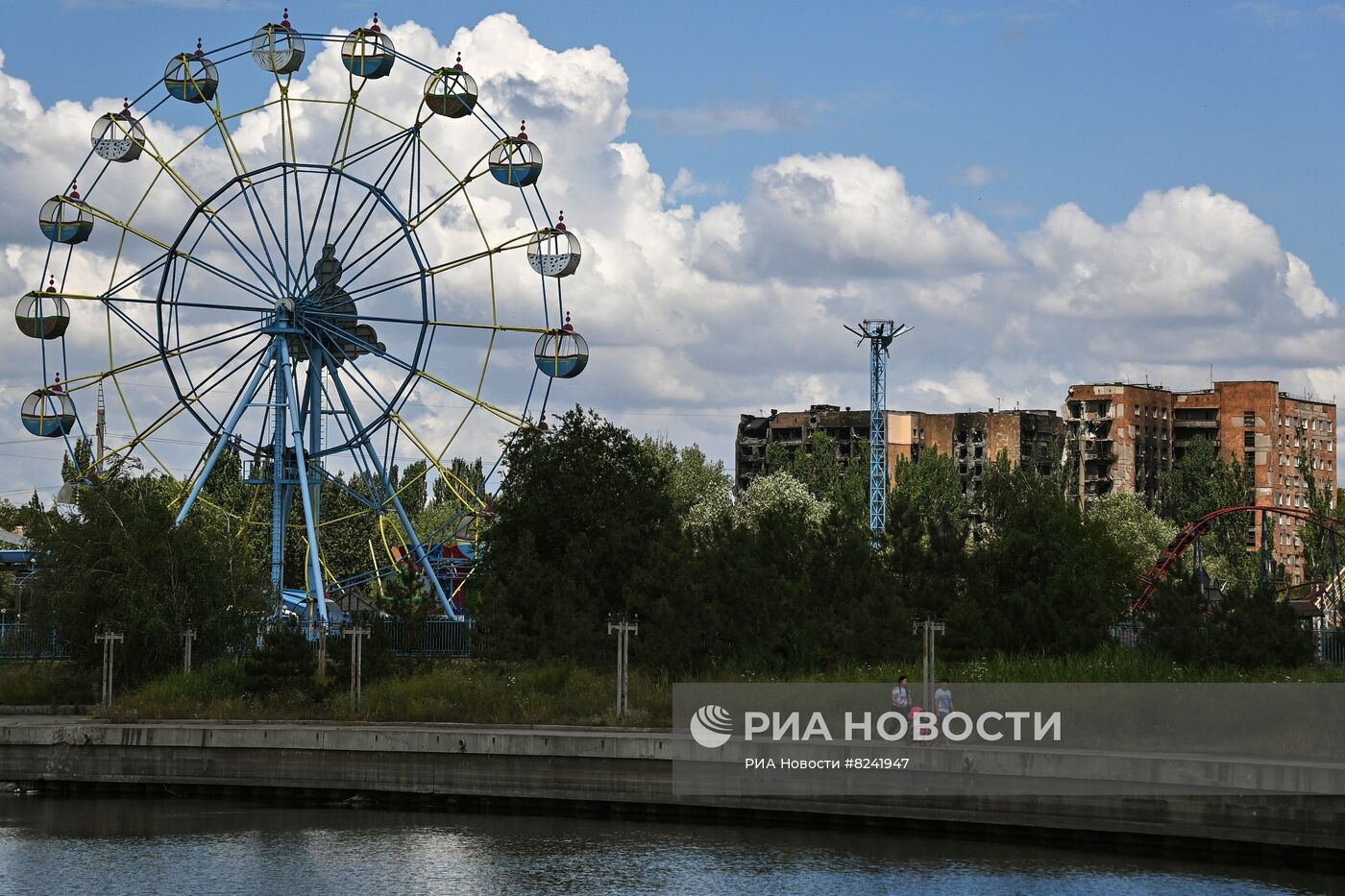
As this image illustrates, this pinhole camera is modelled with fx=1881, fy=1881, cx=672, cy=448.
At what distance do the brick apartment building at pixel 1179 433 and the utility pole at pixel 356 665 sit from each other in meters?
123

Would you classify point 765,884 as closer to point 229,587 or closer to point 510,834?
point 510,834

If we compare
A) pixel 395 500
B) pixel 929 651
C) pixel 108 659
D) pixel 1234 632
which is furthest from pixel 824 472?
pixel 929 651

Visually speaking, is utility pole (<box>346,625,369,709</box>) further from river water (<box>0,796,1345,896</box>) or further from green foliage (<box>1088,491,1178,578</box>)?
green foliage (<box>1088,491,1178,578</box>)

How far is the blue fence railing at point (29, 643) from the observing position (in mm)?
52969

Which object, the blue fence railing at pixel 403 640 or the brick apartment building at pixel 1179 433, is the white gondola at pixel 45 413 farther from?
the brick apartment building at pixel 1179 433

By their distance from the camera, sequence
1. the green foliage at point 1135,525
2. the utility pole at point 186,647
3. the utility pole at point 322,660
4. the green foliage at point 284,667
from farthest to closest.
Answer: the green foliage at point 1135,525, the utility pole at point 186,647, the utility pole at point 322,660, the green foliage at point 284,667

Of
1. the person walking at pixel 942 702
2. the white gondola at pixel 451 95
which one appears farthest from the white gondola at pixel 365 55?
the person walking at pixel 942 702

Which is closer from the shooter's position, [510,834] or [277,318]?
[510,834]

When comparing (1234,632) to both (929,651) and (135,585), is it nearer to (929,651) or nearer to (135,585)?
(929,651)

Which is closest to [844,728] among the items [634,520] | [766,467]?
[634,520]

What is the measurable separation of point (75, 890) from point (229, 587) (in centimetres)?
2023

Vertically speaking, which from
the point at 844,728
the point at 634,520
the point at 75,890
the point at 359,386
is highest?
the point at 359,386

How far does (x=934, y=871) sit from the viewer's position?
3497 centimetres

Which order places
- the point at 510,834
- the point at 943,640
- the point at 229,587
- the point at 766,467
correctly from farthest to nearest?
the point at 766,467 < the point at 229,587 < the point at 943,640 < the point at 510,834
